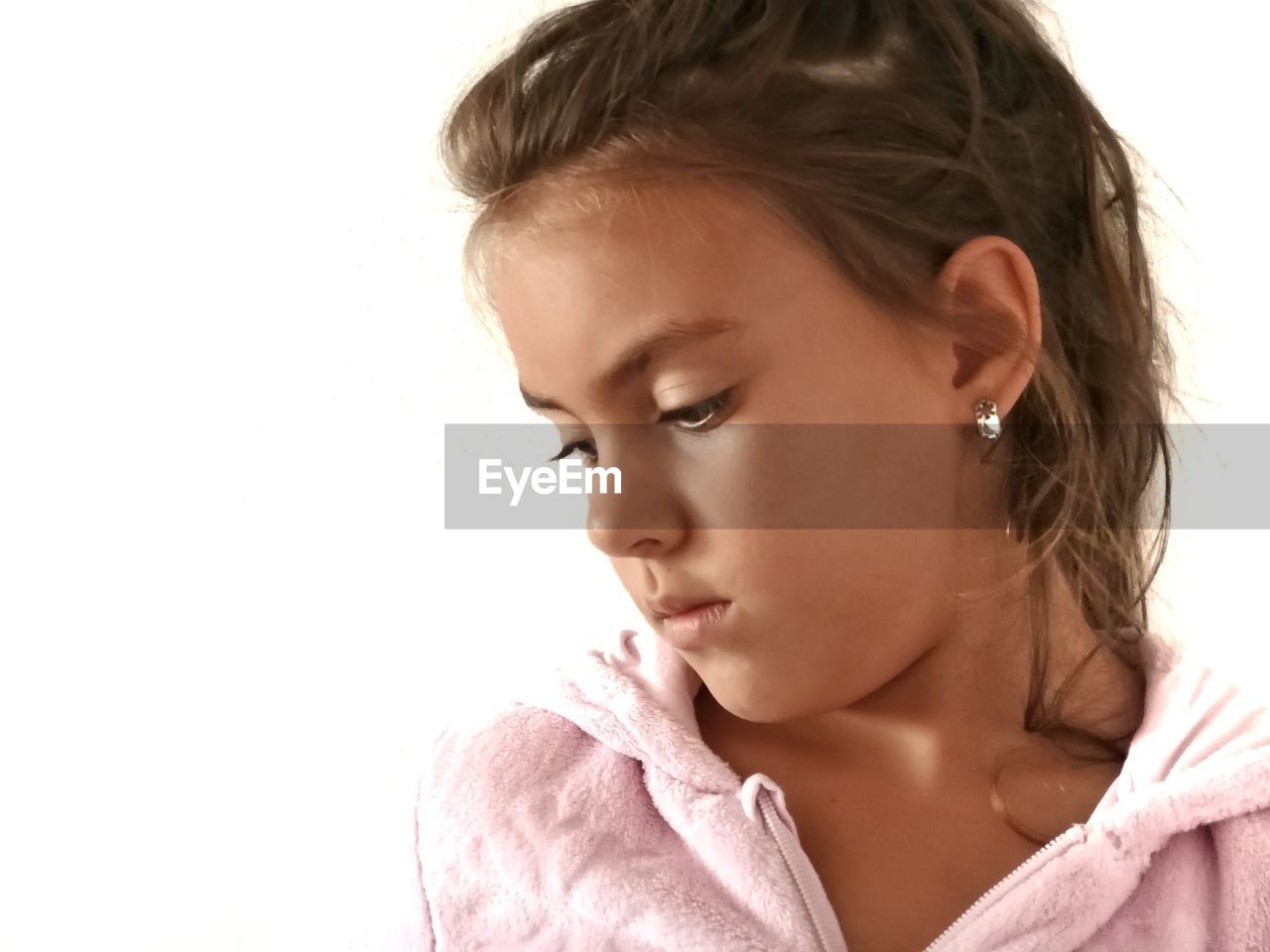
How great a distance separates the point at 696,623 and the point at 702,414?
0.35 feet

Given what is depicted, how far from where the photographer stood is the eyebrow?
733 millimetres

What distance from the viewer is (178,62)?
105cm

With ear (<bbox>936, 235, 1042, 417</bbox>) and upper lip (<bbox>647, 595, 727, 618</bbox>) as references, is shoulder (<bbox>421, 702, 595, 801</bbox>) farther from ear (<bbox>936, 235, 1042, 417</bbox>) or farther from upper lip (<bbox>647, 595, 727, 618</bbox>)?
ear (<bbox>936, 235, 1042, 417</bbox>)

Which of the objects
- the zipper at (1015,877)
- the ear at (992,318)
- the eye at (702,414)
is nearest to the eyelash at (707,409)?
the eye at (702,414)

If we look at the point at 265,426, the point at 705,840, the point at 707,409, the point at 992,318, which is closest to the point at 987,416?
the point at 992,318

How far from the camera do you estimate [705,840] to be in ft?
2.65

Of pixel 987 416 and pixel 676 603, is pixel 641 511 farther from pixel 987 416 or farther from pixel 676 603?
pixel 987 416

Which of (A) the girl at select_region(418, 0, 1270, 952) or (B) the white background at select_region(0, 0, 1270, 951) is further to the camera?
(B) the white background at select_region(0, 0, 1270, 951)

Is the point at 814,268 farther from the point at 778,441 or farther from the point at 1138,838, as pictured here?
the point at 1138,838

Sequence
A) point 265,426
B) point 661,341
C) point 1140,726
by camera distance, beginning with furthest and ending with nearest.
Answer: point 265,426, point 1140,726, point 661,341

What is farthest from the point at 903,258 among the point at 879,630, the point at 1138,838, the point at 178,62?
the point at 178,62

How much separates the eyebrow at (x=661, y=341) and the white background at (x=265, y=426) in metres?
0.33

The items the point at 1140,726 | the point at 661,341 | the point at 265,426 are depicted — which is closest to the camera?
the point at 661,341

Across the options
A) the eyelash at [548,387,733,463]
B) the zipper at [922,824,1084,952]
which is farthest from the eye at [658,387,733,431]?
the zipper at [922,824,1084,952]
